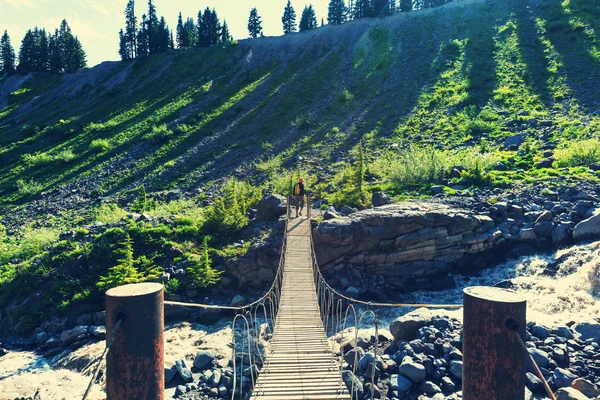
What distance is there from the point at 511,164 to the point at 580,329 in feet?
41.3

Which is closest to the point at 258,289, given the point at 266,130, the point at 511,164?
the point at 511,164

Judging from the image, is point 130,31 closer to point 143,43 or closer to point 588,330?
point 143,43

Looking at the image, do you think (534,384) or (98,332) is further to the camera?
(98,332)

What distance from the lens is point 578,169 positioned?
15328 millimetres

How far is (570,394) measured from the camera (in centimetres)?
505

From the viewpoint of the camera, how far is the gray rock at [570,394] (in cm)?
499

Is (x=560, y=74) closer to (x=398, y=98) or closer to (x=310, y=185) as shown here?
(x=398, y=98)

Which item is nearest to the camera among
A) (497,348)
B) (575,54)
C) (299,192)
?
(497,348)

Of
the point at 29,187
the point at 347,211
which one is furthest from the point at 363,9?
the point at 347,211

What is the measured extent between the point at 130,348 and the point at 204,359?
6.83m

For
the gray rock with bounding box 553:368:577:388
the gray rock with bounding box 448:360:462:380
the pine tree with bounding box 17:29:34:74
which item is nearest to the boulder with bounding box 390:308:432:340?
the gray rock with bounding box 448:360:462:380

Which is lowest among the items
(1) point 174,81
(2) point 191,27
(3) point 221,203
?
(3) point 221,203

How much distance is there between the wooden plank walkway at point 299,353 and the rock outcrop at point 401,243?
2.20 meters

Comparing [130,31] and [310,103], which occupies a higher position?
[130,31]
